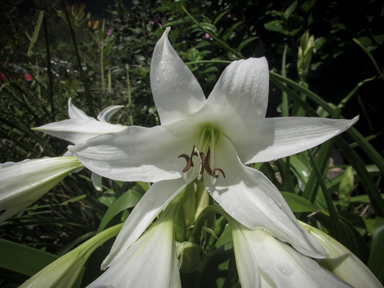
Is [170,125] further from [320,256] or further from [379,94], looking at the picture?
[379,94]

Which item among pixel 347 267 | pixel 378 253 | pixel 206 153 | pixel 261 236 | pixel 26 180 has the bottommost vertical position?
pixel 378 253

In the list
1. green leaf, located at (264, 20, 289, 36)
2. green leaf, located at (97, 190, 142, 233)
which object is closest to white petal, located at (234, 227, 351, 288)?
green leaf, located at (97, 190, 142, 233)

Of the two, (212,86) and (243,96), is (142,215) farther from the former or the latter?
(212,86)

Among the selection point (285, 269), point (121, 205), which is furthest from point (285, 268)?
point (121, 205)

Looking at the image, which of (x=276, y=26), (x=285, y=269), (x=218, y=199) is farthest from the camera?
(x=276, y=26)

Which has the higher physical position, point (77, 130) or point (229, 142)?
point (77, 130)

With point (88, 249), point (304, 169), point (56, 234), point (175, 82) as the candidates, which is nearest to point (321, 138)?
point (175, 82)

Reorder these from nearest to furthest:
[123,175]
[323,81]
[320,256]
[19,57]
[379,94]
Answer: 1. [320,256]
2. [123,175]
3. [19,57]
4. [379,94]
5. [323,81]
